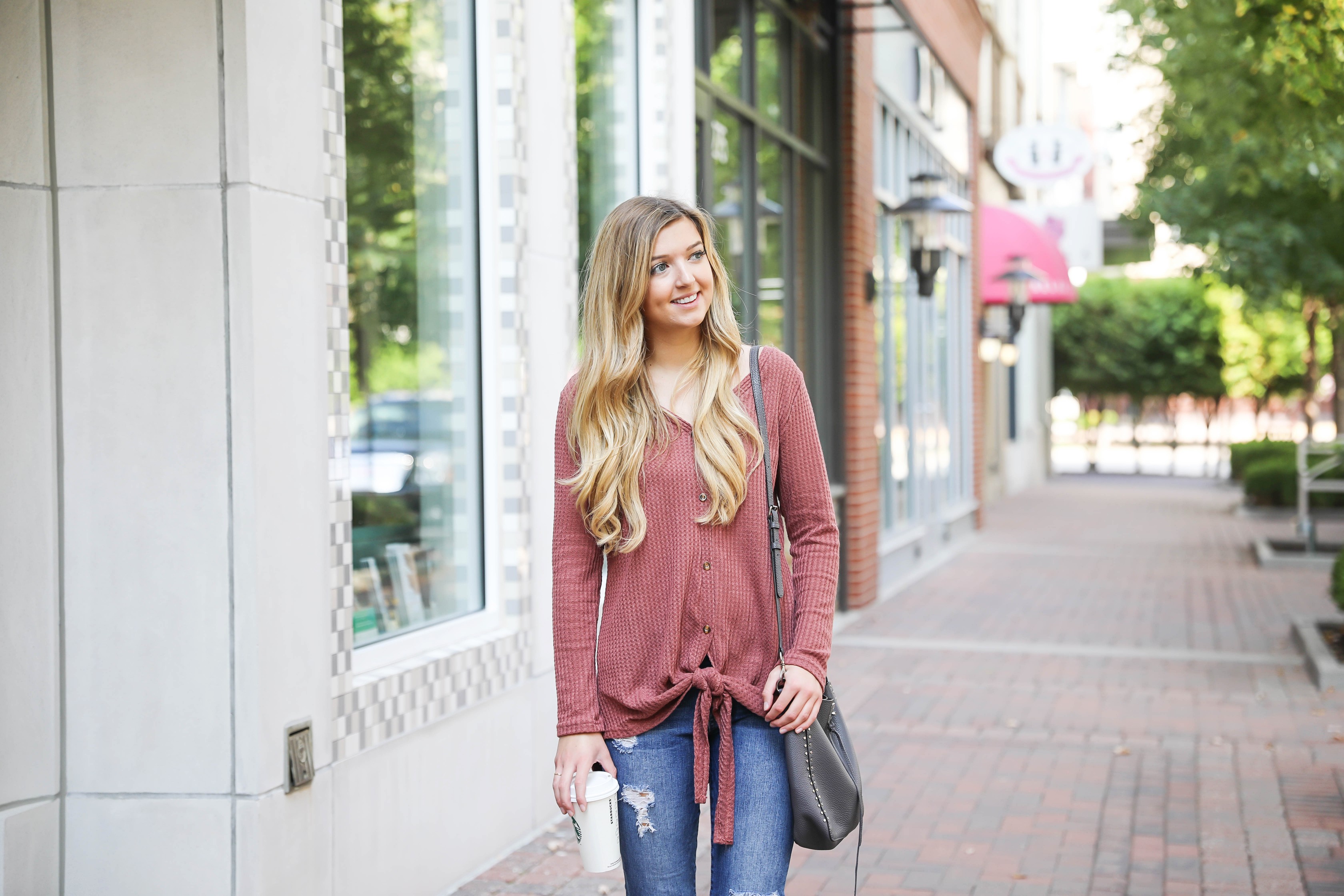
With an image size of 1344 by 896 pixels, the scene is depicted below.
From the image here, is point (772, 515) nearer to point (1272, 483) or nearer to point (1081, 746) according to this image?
point (1081, 746)

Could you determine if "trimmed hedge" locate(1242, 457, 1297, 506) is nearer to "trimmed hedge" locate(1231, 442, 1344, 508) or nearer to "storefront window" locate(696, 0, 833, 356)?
"trimmed hedge" locate(1231, 442, 1344, 508)

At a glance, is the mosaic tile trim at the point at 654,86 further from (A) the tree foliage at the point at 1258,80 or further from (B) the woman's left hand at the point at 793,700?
(B) the woman's left hand at the point at 793,700

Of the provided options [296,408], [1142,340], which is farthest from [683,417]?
[1142,340]

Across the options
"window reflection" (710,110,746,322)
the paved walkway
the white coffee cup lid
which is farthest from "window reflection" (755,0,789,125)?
the white coffee cup lid

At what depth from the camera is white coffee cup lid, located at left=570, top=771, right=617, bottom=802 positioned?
2.38 metres

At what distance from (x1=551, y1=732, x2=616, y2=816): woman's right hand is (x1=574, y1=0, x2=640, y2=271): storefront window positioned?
400cm

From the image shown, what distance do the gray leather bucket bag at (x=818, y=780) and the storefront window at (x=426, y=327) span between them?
2229mm

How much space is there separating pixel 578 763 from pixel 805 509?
0.60m

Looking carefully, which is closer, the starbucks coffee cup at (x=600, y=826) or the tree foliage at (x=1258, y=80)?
the starbucks coffee cup at (x=600, y=826)

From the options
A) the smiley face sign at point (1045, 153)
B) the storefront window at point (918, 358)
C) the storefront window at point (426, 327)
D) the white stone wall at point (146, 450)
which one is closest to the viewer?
the white stone wall at point (146, 450)

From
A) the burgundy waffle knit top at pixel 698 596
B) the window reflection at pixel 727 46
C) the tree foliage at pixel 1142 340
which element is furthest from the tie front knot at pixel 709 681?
the tree foliage at pixel 1142 340

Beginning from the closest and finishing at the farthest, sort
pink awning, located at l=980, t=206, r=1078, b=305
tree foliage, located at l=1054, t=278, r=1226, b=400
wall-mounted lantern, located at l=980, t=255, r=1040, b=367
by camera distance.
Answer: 1. wall-mounted lantern, located at l=980, t=255, r=1040, b=367
2. pink awning, located at l=980, t=206, r=1078, b=305
3. tree foliage, located at l=1054, t=278, r=1226, b=400

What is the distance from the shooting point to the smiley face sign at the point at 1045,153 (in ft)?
57.0

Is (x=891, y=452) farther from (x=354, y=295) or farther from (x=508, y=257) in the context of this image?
(x=508, y=257)
